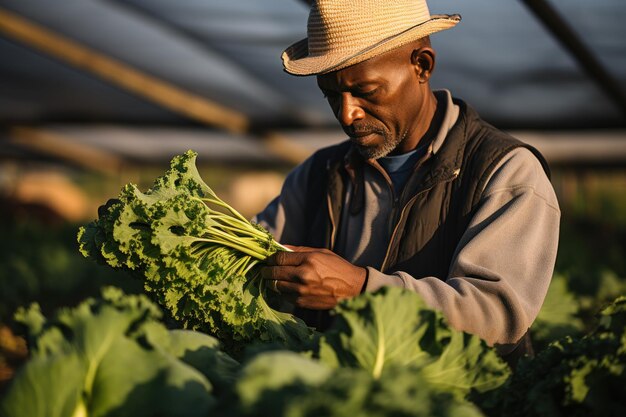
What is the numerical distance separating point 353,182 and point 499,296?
0.96 meters

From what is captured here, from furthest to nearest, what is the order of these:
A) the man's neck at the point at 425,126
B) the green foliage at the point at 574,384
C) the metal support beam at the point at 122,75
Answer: the metal support beam at the point at 122,75 < the man's neck at the point at 425,126 < the green foliage at the point at 574,384

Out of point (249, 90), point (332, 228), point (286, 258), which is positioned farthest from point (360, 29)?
point (249, 90)

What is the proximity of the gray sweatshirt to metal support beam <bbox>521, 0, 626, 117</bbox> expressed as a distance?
3183mm

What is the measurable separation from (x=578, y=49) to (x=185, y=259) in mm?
5252

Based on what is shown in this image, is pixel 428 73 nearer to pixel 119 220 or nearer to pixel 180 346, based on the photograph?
pixel 119 220

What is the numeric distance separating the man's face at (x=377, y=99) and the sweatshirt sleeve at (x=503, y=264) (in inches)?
16.5

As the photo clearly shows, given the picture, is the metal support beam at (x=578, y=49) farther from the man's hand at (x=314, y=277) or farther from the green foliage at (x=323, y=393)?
the green foliage at (x=323, y=393)

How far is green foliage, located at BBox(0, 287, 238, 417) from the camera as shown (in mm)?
1580

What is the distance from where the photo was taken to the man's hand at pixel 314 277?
2.35m

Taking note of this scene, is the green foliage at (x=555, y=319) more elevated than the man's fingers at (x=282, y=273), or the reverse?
the man's fingers at (x=282, y=273)

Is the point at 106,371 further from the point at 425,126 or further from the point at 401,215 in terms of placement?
the point at 425,126

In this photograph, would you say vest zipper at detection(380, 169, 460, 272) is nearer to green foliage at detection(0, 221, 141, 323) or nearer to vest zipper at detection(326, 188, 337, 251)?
vest zipper at detection(326, 188, 337, 251)

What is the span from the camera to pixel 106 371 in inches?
64.2

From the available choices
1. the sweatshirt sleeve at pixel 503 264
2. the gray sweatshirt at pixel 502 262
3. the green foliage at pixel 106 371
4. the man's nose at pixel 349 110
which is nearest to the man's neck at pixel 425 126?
the gray sweatshirt at pixel 502 262
